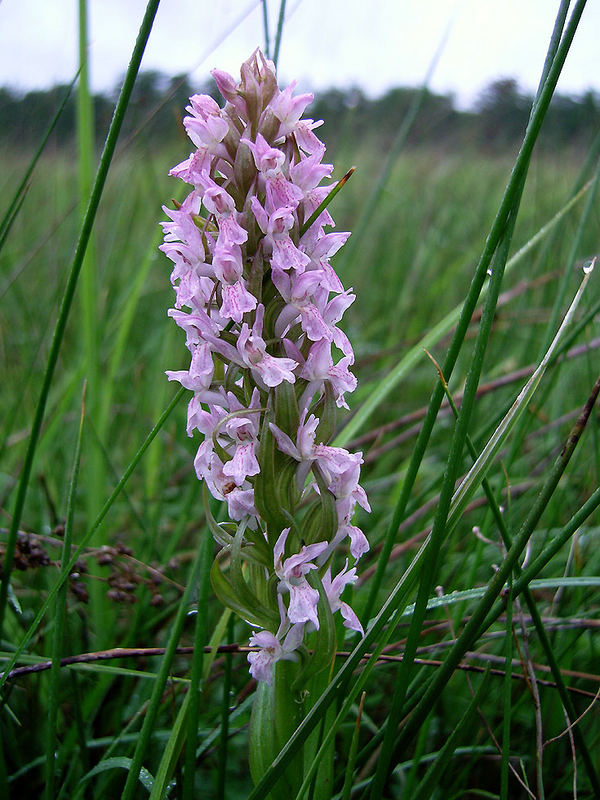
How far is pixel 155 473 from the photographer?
2.20 metres

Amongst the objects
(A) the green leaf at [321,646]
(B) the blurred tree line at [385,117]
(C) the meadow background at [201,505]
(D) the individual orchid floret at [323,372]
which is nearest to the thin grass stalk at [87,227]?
(C) the meadow background at [201,505]

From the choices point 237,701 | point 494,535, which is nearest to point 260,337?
point 237,701

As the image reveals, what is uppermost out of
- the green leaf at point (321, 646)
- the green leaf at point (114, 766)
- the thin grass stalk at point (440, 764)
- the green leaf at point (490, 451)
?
the green leaf at point (490, 451)

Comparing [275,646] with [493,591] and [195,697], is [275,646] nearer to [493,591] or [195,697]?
[195,697]

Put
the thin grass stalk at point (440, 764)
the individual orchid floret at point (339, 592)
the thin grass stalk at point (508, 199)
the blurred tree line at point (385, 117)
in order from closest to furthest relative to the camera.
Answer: the thin grass stalk at point (508, 199) < the thin grass stalk at point (440, 764) < the individual orchid floret at point (339, 592) < the blurred tree line at point (385, 117)

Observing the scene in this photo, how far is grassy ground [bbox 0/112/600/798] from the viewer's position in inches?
51.0

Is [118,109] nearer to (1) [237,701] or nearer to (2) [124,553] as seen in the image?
(2) [124,553]

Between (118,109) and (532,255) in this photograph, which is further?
(532,255)

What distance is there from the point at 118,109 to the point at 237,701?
1.14 meters

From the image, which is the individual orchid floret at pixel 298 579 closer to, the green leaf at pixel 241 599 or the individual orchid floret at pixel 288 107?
the green leaf at pixel 241 599

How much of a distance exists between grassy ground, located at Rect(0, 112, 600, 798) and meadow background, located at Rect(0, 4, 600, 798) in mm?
10

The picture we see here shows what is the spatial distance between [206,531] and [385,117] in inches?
169

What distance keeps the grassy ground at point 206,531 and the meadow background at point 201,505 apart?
10 millimetres

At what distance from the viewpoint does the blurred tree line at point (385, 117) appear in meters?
2.40
